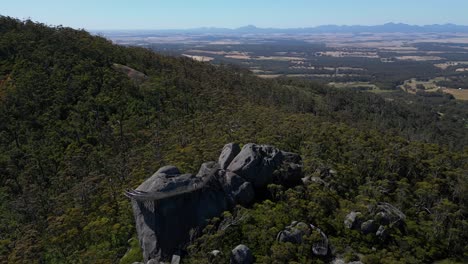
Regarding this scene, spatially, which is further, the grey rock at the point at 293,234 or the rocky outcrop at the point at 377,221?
the rocky outcrop at the point at 377,221

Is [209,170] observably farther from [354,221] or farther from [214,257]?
[354,221]

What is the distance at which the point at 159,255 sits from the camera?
78.1 ft

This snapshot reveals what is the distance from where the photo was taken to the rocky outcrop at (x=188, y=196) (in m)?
24.0

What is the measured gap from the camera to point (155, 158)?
1495 inches

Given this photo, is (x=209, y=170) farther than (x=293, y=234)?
Yes

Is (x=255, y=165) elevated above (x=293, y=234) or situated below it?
above

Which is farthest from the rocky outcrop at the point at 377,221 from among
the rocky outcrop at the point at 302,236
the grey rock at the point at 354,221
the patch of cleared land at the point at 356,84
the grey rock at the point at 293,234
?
the patch of cleared land at the point at 356,84

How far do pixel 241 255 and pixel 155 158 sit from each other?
18.0 meters

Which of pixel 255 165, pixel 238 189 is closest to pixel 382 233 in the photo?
pixel 255 165

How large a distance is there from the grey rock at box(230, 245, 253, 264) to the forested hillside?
960 millimetres

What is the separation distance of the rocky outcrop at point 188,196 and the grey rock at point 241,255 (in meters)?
3.32

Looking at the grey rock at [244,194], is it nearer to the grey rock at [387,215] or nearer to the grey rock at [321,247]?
the grey rock at [321,247]

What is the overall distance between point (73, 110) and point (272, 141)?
2711 centimetres

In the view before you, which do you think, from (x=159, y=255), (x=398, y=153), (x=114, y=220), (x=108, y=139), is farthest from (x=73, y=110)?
(x=398, y=153)
